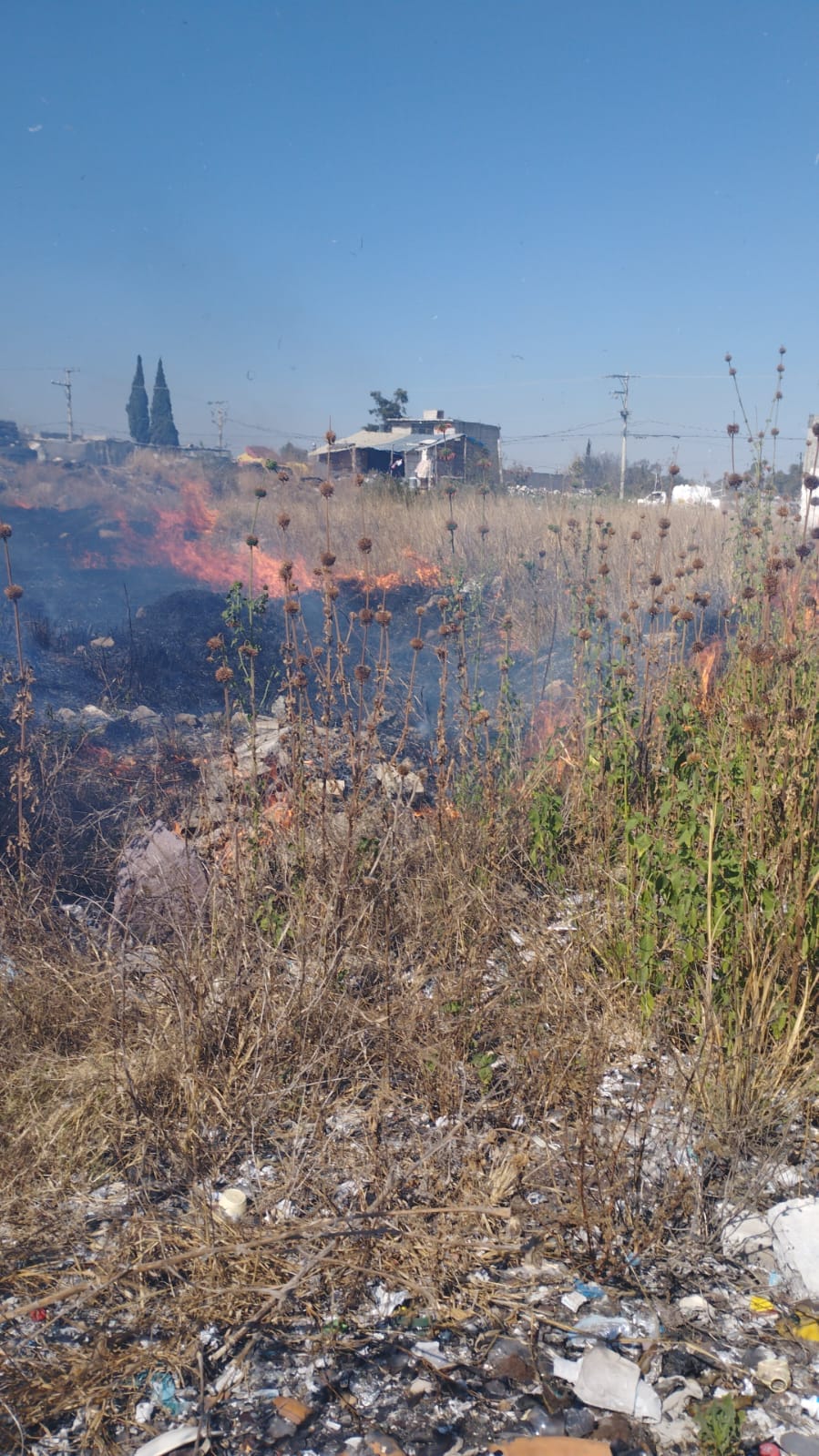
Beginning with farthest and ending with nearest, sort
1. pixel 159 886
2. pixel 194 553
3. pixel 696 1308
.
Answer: pixel 194 553
pixel 159 886
pixel 696 1308

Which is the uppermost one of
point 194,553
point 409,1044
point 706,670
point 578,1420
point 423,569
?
point 194,553

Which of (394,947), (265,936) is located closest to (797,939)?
(394,947)

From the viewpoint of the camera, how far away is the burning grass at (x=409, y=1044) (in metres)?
2.01

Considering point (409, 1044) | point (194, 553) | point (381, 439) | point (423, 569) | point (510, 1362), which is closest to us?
point (510, 1362)

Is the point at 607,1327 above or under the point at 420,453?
under

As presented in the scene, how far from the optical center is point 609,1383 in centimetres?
180

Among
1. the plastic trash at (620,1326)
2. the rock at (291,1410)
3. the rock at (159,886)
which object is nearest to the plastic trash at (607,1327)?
the plastic trash at (620,1326)

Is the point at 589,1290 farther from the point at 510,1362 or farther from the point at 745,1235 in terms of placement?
the point at 745,1235

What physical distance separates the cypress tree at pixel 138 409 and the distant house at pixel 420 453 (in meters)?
10.5

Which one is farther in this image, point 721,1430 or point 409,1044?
point 409,1044

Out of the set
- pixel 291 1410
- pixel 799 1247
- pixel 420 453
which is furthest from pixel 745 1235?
pixel 420 453

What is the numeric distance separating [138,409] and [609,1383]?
39.2 metres

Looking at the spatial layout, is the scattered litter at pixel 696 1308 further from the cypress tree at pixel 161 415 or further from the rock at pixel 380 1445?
the cypress tree at pixel 161 415

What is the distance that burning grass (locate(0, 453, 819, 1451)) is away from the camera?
6.60ft
